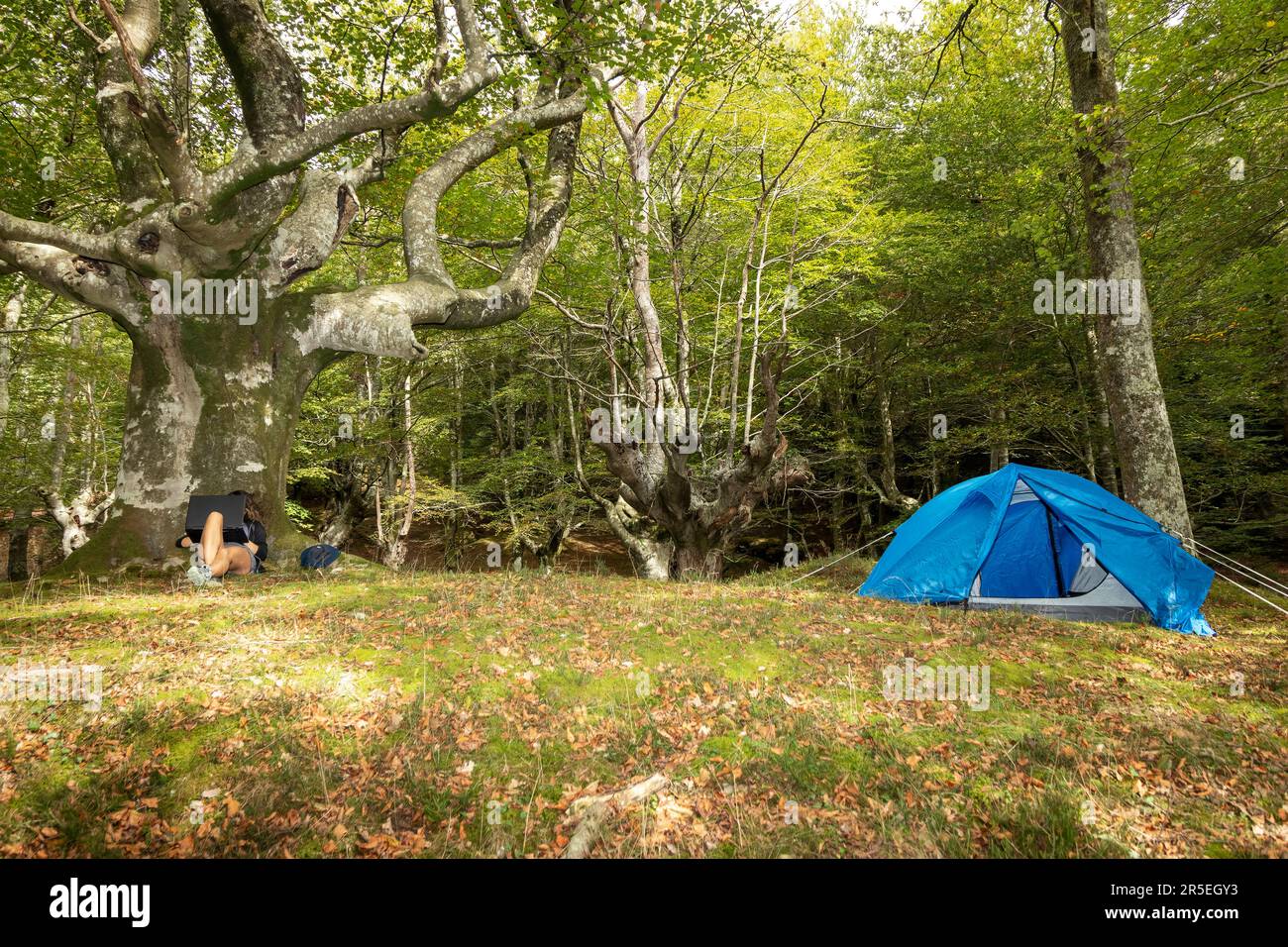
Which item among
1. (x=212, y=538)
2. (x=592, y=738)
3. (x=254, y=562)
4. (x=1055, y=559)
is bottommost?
(x=592, y=738)

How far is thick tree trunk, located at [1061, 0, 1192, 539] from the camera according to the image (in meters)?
8.12

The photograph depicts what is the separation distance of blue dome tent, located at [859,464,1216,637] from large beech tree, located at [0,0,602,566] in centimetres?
722

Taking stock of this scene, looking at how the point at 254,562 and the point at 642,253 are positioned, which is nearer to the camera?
the point at 254,562

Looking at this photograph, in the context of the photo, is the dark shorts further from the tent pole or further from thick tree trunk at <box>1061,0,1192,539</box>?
thick tree trunk at <box>1061,0,1192,539</box>

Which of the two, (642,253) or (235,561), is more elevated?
(642,253)

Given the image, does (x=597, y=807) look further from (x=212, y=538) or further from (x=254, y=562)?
(x=254, y=562)

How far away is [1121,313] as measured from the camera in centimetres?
839

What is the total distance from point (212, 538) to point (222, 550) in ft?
0.56

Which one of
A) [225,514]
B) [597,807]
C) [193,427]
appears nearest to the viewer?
[597,807]

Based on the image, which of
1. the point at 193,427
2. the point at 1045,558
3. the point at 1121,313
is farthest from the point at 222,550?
the point at 1121,313

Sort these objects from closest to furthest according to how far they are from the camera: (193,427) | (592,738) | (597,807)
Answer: (597,807), (592,738), (193,427)

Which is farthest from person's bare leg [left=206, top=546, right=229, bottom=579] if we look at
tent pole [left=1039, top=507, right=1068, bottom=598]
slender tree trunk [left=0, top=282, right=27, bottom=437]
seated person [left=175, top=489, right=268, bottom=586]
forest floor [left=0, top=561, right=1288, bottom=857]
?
slender tree trunk [left=0, top=282, right=27, bottom=437]

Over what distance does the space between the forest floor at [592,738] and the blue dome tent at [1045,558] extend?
45.6 inches

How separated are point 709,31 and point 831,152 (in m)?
6.03
